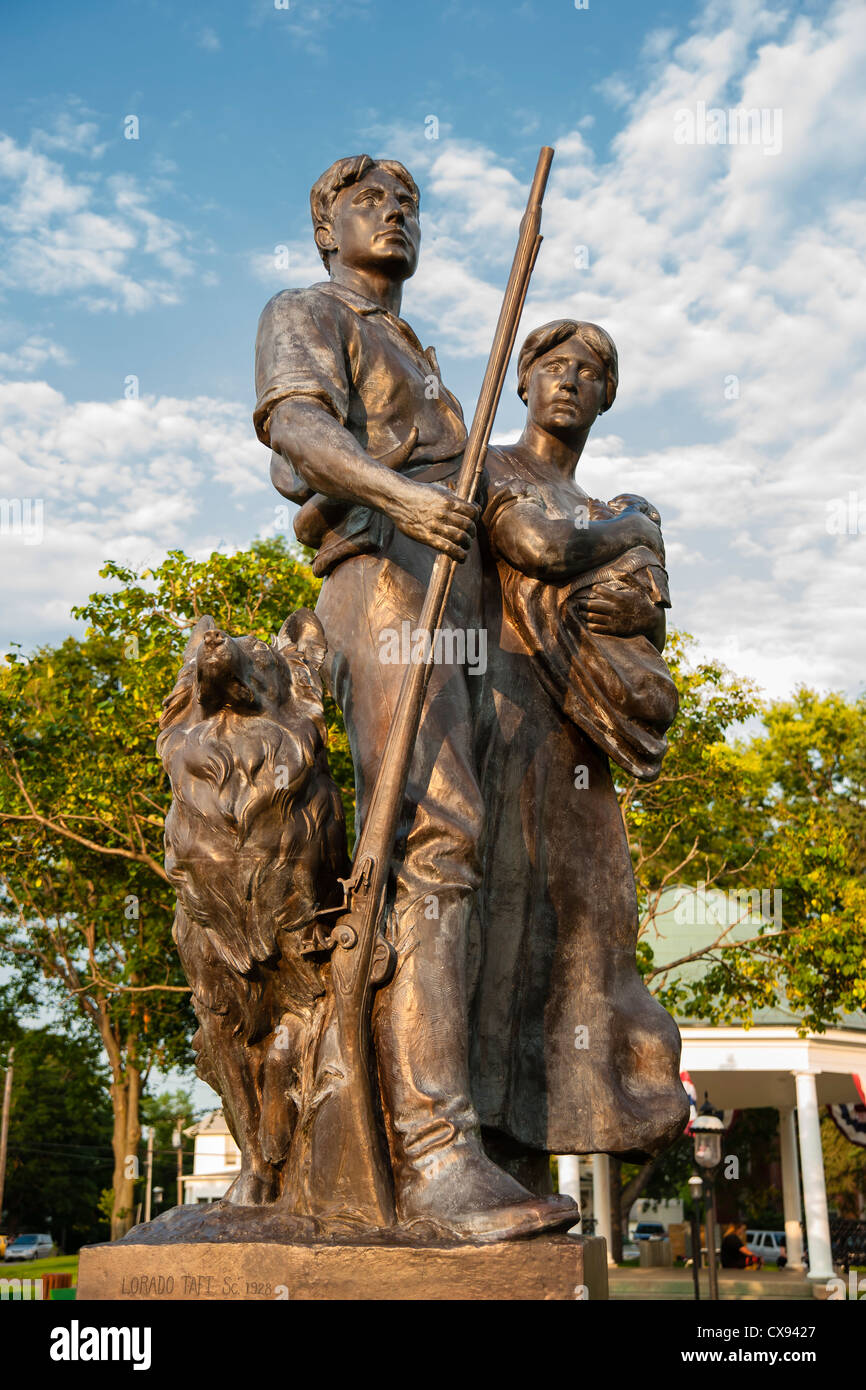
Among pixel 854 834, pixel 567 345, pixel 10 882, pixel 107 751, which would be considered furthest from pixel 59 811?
pixel 854 834

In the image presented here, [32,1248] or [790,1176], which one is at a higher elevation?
[790,1176]

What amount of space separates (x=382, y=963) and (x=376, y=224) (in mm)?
2164

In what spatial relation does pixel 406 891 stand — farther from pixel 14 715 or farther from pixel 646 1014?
pixel 14 715

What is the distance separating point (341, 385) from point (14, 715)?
51.9 ft

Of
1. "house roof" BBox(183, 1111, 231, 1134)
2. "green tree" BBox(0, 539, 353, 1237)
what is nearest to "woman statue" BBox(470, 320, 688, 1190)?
"green tree" BBox(0, 539, 353, 1237)

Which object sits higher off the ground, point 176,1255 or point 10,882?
point 10,882

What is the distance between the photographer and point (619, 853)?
3676 mm

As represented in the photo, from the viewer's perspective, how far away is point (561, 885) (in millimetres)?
3621

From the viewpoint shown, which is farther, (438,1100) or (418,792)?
(418,792)

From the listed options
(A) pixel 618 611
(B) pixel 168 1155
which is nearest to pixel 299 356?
(A) pixel 618 611

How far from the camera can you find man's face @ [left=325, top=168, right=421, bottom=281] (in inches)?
152

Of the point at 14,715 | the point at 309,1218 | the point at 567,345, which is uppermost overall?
the point at 14,715

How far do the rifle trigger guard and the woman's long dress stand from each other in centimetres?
38

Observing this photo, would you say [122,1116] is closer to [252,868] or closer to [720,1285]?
[720,1285]
